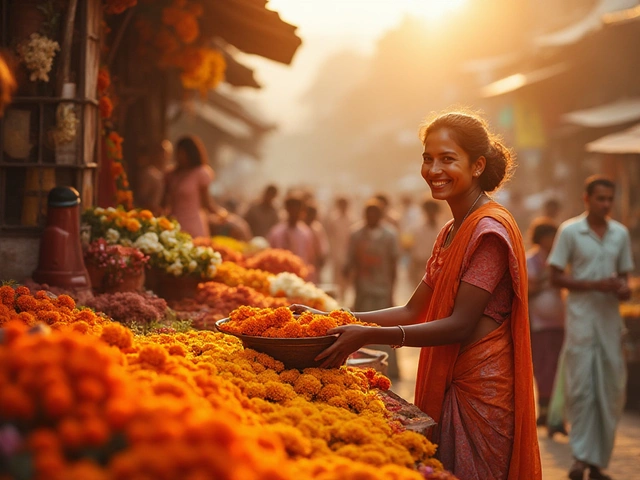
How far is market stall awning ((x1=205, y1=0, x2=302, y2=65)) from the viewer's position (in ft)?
23.0

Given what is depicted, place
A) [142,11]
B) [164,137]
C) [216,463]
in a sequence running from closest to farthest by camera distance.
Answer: [216,463] → [142,11] → [164,137]

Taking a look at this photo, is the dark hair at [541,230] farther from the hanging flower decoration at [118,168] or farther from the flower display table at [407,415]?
the flower display table at [407,415]

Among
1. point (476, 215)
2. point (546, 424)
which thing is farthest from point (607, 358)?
point (476, 215)

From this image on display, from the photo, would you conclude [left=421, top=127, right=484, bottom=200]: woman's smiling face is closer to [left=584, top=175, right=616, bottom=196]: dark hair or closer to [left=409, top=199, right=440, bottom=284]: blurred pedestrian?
[left=584, top=175, right=616, bottom=196]: dark hair

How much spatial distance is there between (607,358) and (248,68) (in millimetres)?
6171

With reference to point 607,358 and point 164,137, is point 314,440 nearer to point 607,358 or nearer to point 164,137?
point 607,358

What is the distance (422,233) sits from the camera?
12750 mm

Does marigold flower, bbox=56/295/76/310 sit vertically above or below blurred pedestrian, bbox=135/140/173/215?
below

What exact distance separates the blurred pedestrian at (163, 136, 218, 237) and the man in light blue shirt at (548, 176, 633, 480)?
3888mm

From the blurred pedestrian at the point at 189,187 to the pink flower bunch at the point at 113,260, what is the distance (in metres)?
3.15

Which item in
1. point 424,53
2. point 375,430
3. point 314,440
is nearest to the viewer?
point 314,440

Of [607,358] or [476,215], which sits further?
[607,358]

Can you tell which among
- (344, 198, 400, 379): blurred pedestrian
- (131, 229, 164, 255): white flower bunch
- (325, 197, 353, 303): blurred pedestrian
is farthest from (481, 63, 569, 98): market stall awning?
(131, 229, 164, 255): white flower bunch

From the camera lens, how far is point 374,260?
1016cm
